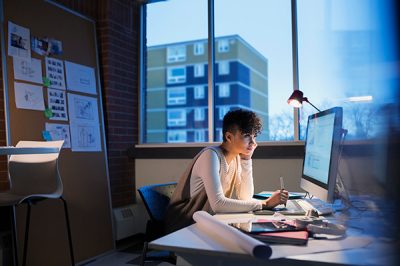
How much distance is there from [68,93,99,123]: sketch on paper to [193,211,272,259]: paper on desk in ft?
7.32

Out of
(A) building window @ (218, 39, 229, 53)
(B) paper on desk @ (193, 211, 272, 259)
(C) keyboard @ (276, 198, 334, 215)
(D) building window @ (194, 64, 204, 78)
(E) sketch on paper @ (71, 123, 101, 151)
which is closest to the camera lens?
(B) paper on desk @ (193, 211, 272, 259)

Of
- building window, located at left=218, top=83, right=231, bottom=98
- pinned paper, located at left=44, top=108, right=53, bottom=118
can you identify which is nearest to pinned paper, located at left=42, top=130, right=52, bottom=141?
pinned paper, located at left=44, top=108, right=53, bottom=118

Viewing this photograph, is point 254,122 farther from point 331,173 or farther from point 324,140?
point 331,173

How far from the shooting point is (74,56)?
325cm

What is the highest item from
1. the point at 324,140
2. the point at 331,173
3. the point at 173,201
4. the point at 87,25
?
the point at 87,25

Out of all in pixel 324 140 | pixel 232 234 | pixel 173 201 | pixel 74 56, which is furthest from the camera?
pixel 74 56

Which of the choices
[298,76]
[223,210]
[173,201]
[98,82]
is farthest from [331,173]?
[98,82]

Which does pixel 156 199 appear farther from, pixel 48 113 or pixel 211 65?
pixel 211 65

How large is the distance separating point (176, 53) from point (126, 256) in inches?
82.9

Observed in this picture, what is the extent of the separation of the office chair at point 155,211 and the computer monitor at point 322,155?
2.41 ft

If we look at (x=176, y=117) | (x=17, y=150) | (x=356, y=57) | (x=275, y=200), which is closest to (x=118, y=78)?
(x=176, y=117)

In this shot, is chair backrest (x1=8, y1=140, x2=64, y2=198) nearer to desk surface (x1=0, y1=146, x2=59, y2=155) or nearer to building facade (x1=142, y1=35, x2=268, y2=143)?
desk surface (x1=0, y1=146, x2=59, y2=155)

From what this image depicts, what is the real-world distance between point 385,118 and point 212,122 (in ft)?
10.8

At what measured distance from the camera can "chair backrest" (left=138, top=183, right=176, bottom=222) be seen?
1.86 metres
